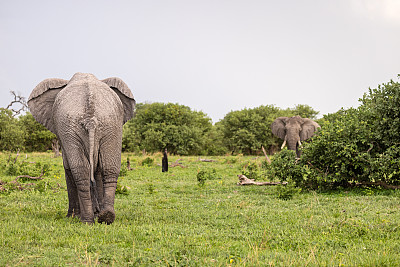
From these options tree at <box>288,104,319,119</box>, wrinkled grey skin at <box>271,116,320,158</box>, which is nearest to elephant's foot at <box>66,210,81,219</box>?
wrinkled grey skin at <box>271,116,320,158</box>

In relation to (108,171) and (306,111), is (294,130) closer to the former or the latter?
(108,171)

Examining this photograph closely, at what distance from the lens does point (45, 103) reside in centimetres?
834

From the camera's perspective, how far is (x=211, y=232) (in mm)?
6660

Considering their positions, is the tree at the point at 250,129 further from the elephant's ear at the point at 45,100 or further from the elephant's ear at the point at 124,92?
the elephant's ear at the point at 45,100

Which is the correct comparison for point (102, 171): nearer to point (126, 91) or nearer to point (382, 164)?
point (126, 91)

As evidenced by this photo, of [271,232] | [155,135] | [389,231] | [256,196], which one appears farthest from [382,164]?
[155,135]

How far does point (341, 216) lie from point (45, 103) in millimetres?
6945

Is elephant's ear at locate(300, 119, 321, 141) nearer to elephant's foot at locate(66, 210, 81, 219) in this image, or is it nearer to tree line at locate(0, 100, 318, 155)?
elephant's foot at locate(66, 210, 81, 219)

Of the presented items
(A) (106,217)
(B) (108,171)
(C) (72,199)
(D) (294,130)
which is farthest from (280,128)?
(A) (106,217)

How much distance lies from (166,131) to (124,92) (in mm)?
42211

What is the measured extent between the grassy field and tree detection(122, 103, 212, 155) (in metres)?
38.3

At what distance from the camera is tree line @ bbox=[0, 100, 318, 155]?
48750 mm

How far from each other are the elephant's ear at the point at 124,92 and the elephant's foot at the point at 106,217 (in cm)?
246

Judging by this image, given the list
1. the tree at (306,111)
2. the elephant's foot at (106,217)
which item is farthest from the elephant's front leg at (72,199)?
the tree at (306,111)
